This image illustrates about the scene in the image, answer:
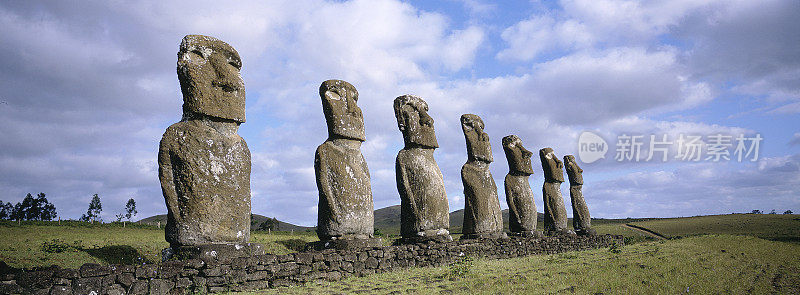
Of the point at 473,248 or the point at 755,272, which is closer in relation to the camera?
the point at 755,272

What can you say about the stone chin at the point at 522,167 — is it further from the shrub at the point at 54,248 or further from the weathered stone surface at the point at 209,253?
the shrub at the point at 54,248

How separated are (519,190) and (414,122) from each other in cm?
657

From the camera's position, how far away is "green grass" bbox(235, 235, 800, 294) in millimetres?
9258

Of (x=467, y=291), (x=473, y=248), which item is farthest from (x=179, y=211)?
(x=473, y=248)

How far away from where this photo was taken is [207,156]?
9.13m

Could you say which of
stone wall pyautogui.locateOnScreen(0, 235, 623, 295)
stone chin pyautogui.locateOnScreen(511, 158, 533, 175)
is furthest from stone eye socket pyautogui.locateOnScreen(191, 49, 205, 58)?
stone chin pyautogui.locateOnScreen(511, 158, 533, 175)

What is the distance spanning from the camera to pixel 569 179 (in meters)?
24.9

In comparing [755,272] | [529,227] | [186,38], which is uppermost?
[186,38]

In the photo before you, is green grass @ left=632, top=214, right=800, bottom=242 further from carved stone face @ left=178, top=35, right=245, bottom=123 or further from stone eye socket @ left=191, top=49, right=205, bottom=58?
stone eye socket @ left=191, top=49, right=205, bottom=58

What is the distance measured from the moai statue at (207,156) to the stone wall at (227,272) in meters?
0.58

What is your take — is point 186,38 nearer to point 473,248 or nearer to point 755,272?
point 473,248

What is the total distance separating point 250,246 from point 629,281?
Result: 7.51m

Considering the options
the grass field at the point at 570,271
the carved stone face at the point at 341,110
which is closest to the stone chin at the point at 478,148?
the grass field at the point at 570,271

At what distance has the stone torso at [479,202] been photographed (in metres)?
15.3
